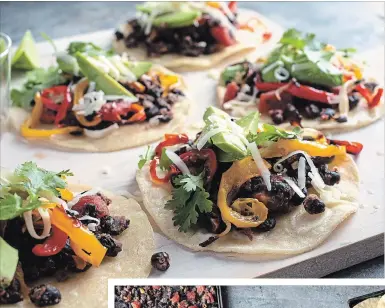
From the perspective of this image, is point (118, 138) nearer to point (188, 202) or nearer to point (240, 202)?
point (188, 202)

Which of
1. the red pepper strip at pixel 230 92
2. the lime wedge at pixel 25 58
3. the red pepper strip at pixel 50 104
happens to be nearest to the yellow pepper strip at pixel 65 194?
the red pepper strip at pixel 50 104

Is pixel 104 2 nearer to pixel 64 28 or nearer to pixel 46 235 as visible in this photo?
pixel 64 28

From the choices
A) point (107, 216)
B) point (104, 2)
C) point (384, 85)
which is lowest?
point (104, 2)

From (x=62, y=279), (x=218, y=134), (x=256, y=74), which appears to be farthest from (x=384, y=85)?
(x=62, y=279)

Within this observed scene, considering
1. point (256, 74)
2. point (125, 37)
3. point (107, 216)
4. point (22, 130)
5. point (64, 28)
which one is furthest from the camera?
point (64, 28)

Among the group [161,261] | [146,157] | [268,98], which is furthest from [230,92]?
[161,261]

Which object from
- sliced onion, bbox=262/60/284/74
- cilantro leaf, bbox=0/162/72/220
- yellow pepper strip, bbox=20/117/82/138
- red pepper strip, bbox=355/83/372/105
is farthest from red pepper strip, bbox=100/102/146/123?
red pepper strip, bbox=355/83/372/105

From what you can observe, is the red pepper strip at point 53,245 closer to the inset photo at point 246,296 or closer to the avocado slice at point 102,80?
the inset photo at point 246,296

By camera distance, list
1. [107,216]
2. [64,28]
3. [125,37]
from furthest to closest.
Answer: [64,28] → [125,37] → [107,216]
